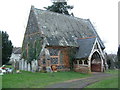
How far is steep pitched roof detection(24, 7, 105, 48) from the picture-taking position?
80.4 feet

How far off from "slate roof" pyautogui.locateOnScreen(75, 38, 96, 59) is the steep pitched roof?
3.58 feet

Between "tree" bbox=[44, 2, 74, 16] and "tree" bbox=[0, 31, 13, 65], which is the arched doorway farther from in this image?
"tree" bbox=[44, 2, 74, 16]

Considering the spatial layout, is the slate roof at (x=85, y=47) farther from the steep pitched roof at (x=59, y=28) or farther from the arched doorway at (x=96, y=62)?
the arched doorway at (x=96, y=62)

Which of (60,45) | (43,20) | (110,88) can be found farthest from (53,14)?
(110,88)

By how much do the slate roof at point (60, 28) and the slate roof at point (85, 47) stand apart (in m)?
1.06

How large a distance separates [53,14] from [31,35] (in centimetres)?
594

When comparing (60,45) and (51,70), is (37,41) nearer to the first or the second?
(60,45)

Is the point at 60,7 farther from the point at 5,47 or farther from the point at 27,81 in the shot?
the point at 27,81

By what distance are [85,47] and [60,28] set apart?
5.68 metres

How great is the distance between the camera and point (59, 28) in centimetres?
2711

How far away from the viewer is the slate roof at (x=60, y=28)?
24.5m

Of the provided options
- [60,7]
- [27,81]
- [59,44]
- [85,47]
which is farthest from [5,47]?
[27,81]

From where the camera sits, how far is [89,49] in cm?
2344

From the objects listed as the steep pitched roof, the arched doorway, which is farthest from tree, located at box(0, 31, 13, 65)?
the arched doorway
